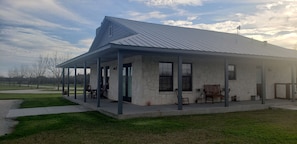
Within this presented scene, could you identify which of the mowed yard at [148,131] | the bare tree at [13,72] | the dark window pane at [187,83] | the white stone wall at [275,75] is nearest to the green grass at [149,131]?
the mowed yard at [148,131]

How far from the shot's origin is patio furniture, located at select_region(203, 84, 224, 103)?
37.3 feet

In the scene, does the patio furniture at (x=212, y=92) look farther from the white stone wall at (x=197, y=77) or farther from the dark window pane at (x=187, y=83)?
the dark window pane at (x=187, y=83)

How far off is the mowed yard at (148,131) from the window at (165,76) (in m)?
2.95

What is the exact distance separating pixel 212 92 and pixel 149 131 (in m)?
6.25

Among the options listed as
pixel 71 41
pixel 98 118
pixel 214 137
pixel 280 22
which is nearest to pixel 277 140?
pixel 214 137

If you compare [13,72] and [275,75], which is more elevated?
[13,72]

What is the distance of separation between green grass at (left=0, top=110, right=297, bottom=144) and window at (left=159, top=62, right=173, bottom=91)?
312 centimetres

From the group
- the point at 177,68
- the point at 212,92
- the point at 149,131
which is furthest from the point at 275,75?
the point at 149,131

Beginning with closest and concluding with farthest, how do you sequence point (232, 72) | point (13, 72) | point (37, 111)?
1. point (37, 111)
2. point (232, 72)
3. point (13, 72)

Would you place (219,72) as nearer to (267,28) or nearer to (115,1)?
(115,1)

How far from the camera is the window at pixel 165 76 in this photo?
35.4ft

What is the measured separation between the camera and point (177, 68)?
11148 millimetres

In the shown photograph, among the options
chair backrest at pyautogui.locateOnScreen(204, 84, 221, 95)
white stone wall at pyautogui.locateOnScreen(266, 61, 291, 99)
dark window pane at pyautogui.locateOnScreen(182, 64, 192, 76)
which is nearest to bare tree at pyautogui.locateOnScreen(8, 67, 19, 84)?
dark window pane at pyautogui.locateOnScreen(182, 64, 192, 76)

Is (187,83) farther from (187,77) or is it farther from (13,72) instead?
(13,72)
